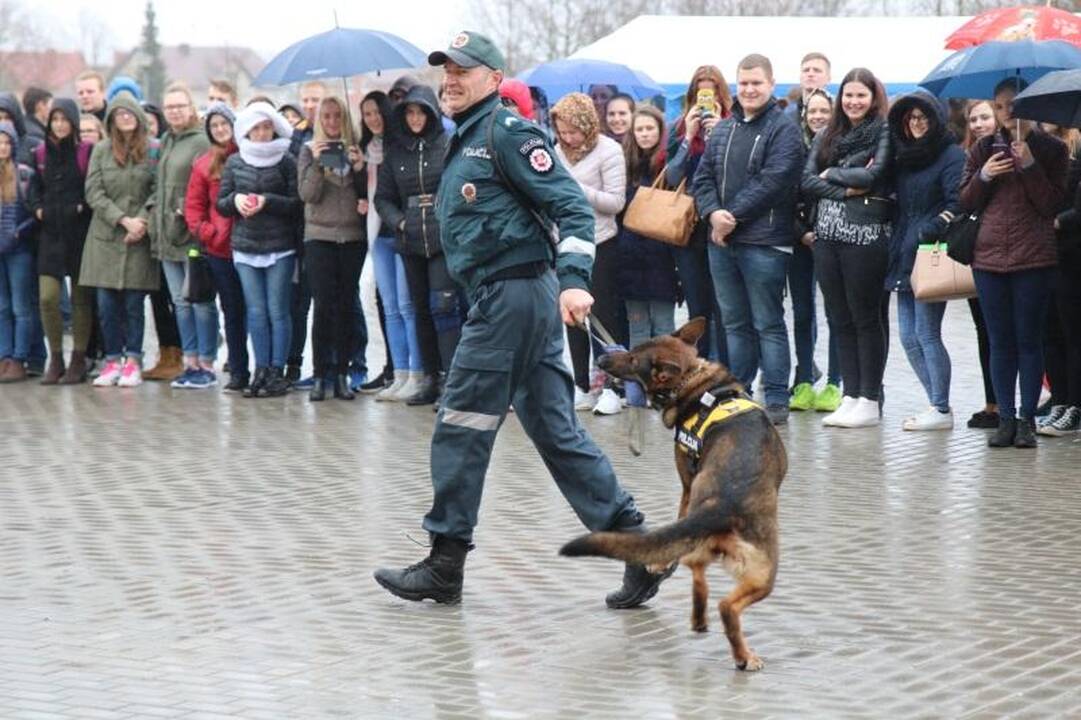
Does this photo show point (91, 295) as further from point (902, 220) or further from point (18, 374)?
point (902, 220)

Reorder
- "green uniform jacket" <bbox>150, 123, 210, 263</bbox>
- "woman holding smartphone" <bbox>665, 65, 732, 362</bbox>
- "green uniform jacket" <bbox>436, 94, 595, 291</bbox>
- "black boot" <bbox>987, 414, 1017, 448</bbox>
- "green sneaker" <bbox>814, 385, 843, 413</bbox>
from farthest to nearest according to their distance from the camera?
1. "green uniform jacket" <bbox>150, 123, 210, 263</bbox>
2. "green sneaker" <bbox>814, 385, 843, 413</bbox>
3. "woman holding smartphone" <bbox>665, 65, 732, 362</bbox>
4. "black boot" <bbox>987, 414, 1017, 448</bbox>
5. "green uniform jacket" <bbox>436, 94, 595, 291</bbox>

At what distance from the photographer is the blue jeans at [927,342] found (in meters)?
11.8

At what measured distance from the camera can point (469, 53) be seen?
689 cm

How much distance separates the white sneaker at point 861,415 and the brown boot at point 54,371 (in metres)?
6.25

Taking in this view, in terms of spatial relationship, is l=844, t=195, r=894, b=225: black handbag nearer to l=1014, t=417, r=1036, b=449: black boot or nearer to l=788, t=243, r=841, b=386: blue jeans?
l=788, t=243, r=841, b=386: blue jeans

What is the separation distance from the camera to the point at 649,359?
6.78 metres

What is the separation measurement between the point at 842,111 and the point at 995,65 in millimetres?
1020

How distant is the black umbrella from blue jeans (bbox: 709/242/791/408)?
2147 mm

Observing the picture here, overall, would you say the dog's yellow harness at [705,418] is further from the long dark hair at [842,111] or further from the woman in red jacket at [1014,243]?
the long dark hair at [842,111]

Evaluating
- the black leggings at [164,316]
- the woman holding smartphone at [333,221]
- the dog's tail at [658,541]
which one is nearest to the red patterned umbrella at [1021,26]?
the woman holding smartphone at [333,221]

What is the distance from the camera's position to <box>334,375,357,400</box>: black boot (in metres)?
13.5

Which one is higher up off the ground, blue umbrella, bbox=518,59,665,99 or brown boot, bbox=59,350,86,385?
blue umbrella, bbox=518,59,665,99

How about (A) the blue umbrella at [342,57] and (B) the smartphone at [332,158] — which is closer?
(B) the smartphone at [332,158]

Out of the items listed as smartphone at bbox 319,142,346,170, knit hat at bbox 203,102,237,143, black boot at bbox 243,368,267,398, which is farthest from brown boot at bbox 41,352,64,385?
smartphone at bbox 319,142,346,170
